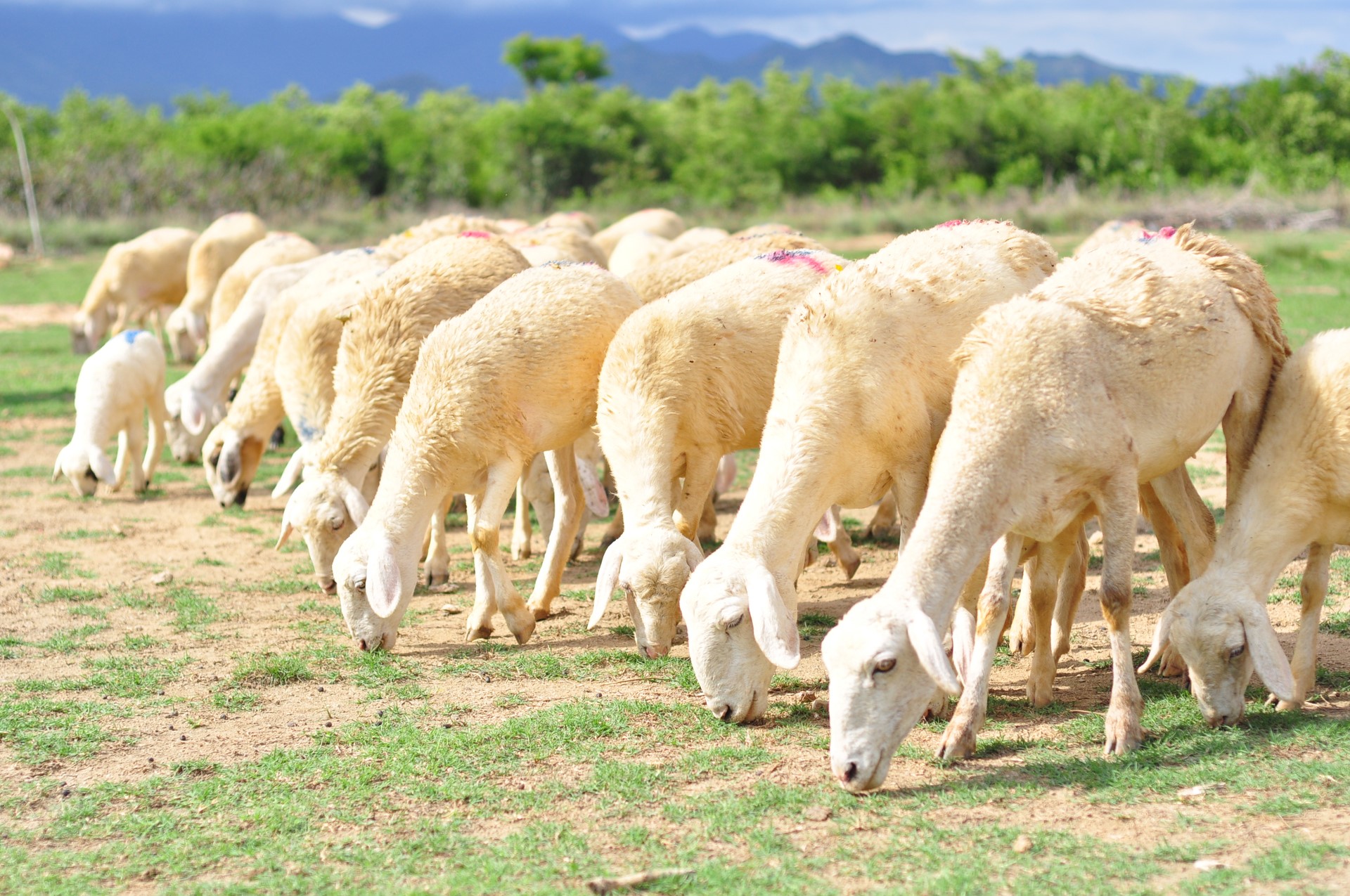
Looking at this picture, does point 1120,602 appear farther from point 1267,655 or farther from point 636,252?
point 636,252

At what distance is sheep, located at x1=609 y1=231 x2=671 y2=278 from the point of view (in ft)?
38.2

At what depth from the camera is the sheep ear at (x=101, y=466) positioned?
412 inches

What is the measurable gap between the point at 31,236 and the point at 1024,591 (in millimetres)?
33484

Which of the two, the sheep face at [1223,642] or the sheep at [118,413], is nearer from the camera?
the sheep face at [1223,642]

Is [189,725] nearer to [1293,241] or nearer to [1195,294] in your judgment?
[1195,294]

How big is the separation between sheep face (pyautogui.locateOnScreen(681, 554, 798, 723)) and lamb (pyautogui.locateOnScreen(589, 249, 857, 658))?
603mm

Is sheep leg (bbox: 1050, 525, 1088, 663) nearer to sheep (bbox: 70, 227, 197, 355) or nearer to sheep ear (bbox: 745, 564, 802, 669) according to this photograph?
sheep ear (bbox: 745, 564, 802, 669)

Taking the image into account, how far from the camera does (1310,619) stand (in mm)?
5520

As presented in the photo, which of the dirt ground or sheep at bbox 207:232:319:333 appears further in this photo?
sheep at bbox 207:232:319:333

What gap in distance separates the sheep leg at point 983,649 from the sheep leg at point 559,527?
2.83 m

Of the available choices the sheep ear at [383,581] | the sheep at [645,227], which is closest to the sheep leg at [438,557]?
the sheep ear at [383,581]

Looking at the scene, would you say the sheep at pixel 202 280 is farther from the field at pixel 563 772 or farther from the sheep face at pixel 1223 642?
the sheep face at pixel 1223 642

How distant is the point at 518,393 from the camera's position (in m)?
6.84

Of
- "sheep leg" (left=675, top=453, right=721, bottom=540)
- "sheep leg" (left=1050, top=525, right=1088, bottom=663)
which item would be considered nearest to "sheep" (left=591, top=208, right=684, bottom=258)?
"sheep leg" (left=675, top=453, right=721, bottom=540)
